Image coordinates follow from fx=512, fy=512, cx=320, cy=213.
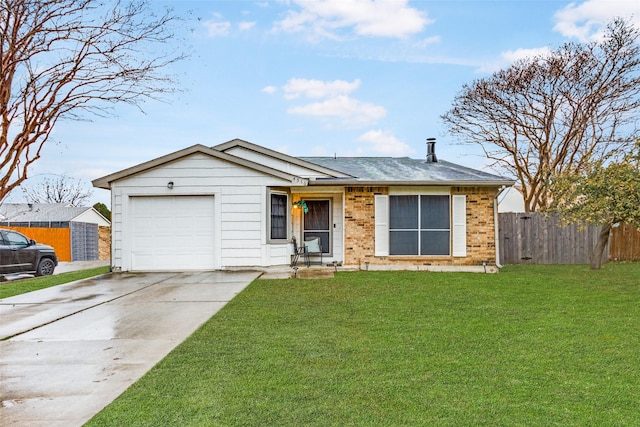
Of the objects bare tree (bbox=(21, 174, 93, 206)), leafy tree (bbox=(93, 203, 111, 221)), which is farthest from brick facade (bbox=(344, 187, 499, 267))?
bare tree (bbox=(21, 174, 93, 206))

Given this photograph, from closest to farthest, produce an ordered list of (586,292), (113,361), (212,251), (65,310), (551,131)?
(113,361), (65,310), (586,292), (212,251), (551,131)

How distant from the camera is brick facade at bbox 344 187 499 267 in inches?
561

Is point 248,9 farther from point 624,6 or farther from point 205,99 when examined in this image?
point 624,6

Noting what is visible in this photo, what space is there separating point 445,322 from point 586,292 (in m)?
4.30

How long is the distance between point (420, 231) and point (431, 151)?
13.6ft

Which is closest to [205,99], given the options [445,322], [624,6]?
[445,322]

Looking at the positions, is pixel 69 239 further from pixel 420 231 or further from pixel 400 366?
pixel 400 366

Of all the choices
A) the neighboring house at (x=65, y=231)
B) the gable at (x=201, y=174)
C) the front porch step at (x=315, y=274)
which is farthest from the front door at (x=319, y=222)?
the neighboring house at (x=65, y=231)

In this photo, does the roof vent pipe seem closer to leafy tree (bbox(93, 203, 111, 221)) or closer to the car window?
the car window

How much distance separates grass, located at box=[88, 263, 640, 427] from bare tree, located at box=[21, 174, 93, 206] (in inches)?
1694

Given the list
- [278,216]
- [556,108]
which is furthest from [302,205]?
[556,108]

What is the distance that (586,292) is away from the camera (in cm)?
944

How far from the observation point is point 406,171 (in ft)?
50.5

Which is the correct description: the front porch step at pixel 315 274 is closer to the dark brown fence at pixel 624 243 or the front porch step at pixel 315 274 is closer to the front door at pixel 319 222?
the front door at pixel 319 222
